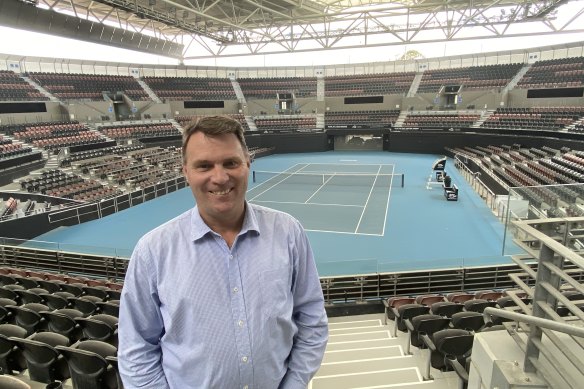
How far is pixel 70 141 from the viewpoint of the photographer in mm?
28422

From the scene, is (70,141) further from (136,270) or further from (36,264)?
(136,270)

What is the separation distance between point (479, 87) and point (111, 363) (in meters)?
44.6

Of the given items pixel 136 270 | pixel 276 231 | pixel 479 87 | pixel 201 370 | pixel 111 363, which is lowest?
pixel 111 363

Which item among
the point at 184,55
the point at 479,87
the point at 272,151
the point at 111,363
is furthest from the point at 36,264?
the point at 479,87

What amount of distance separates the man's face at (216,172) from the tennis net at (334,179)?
21.8 m

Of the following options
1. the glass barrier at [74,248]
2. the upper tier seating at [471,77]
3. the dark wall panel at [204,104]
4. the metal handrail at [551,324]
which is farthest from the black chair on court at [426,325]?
the dark wall panel at [204,104]

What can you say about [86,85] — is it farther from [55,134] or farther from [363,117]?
[363,117]

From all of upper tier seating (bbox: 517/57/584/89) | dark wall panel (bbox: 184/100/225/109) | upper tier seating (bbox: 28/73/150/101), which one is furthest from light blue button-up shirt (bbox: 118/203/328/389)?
→ dark wall panel (bbox: 184/100/225/109)

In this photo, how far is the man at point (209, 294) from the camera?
179cm

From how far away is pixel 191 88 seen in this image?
44656 millimetres

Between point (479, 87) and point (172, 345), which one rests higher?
point (479, 87)

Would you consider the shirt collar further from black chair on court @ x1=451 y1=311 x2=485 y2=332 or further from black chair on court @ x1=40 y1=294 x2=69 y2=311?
black chair on court @ x1=40 y1=294 x2=69 y2=311

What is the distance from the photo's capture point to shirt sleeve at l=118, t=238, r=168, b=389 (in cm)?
181

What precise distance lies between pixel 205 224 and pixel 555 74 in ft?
143
